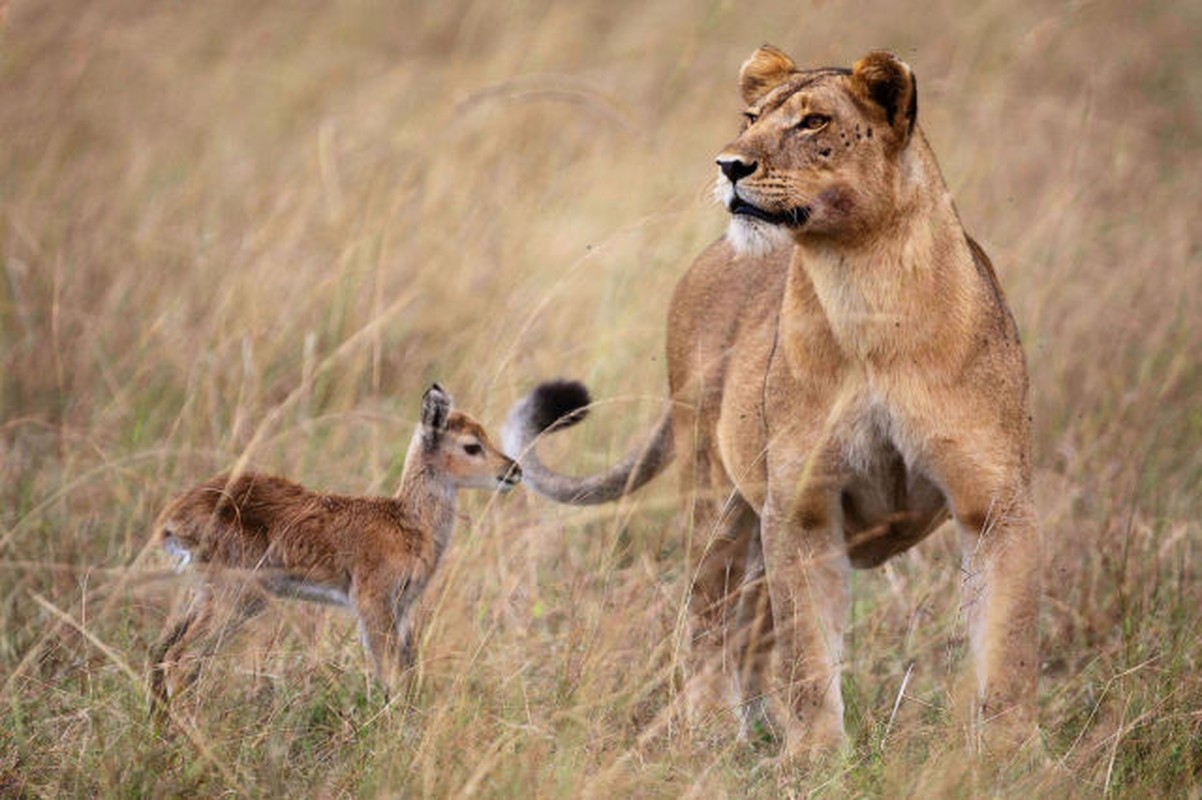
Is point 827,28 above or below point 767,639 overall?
→ above

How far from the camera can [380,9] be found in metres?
13.5

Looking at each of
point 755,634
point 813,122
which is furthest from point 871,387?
point 755,634

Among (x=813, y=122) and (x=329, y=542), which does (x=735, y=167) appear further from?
(x=329, y=542)

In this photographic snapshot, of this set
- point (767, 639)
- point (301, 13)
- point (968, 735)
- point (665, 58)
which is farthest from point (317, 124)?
point (968, 735)

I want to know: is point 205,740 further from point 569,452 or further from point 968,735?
point 569,452

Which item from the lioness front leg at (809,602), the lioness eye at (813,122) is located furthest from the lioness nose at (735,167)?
the lioness front leg at (809,602)

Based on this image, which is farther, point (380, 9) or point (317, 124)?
point (380, 9)

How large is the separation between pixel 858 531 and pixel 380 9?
8.91 meters

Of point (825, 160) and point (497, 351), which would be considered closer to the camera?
point (825, 160)

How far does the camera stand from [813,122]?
5074 millimetres

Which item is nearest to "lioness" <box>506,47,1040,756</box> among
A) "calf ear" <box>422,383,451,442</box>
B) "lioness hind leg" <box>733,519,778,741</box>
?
"calf ear" <box>422,383,451,442</box>

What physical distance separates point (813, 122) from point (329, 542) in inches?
72.9

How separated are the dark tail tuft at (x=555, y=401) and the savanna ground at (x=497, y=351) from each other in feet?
1.08

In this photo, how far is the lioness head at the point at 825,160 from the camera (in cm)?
497
